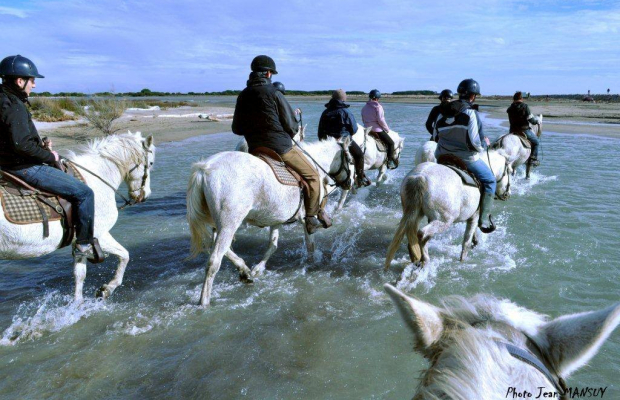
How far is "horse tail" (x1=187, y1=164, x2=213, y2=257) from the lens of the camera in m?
4.95

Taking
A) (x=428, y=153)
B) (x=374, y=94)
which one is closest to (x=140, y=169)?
(x=428, y=153)

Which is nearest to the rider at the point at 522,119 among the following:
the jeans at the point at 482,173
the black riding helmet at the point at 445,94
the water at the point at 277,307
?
the water at the point at 277,307

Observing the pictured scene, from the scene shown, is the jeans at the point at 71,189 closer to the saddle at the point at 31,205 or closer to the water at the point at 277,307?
the saddle at the point at 31,205

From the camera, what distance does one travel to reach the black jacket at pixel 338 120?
879 centimetres

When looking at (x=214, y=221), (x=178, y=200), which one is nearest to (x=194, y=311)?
(x=214, y=221)

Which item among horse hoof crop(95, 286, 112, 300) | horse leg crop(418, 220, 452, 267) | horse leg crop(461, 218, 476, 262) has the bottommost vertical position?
horse hoof crop(95, 286, 112, 300)

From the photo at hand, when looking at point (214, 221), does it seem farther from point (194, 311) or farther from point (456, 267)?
point (456, 267)

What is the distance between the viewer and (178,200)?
10664mm

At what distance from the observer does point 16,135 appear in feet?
13.0

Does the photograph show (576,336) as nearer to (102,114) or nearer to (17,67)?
(17,67)

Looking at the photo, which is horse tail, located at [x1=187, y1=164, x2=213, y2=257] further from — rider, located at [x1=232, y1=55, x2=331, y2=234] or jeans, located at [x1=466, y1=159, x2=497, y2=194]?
jeans, located at [x1=466, y1=159, x2=497, y2=194]

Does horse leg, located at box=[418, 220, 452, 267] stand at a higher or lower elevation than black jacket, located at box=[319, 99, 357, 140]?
lower

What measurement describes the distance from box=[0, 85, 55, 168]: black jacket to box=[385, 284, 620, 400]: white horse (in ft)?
13.8

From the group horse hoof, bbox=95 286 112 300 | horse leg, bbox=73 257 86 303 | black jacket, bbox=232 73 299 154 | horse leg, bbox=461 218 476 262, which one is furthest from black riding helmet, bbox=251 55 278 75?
horse leg, bbox=461 218 476 262
